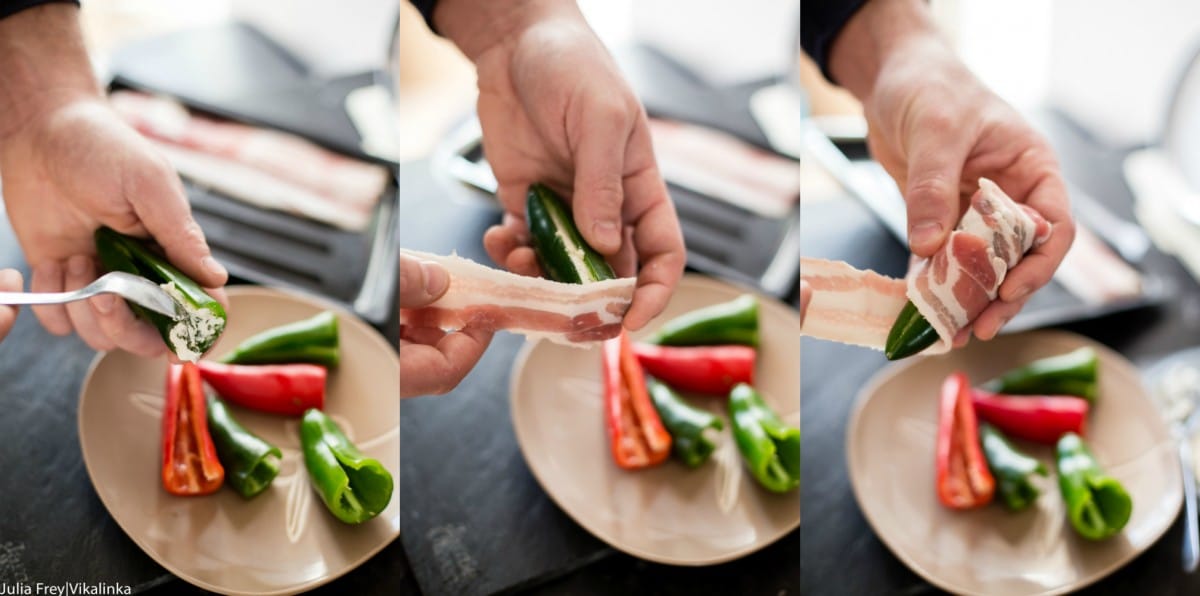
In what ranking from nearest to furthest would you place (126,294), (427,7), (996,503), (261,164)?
1. (126,294)
2. (427,7)
3. (996,503)
4. (261,164)

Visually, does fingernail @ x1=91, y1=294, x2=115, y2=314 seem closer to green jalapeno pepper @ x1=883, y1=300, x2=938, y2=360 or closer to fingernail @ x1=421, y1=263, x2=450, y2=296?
fingernail @ x1=421, y1=263, x2=450, y2=296

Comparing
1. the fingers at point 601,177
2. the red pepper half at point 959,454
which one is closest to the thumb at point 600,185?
the fingers at point 601,177

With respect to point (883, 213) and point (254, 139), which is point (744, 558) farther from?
point (254, 139)

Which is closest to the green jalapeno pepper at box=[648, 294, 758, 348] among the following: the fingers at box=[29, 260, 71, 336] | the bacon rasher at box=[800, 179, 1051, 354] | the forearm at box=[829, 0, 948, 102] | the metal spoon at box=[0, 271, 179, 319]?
the bacon rasher at box=[800, 179, 1051, 354]

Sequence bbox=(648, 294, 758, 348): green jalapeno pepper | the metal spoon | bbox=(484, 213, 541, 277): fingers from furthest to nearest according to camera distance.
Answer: bbox=(648, 294, 758, 348): green jalapeno pepper < bbox=(484, 213, 541, 277): fingers < the metal spoon

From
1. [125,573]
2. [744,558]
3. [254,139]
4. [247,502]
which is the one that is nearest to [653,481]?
[744,558]

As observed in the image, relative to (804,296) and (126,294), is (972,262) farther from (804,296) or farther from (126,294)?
(126,294)

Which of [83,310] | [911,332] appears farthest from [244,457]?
[911,332]
